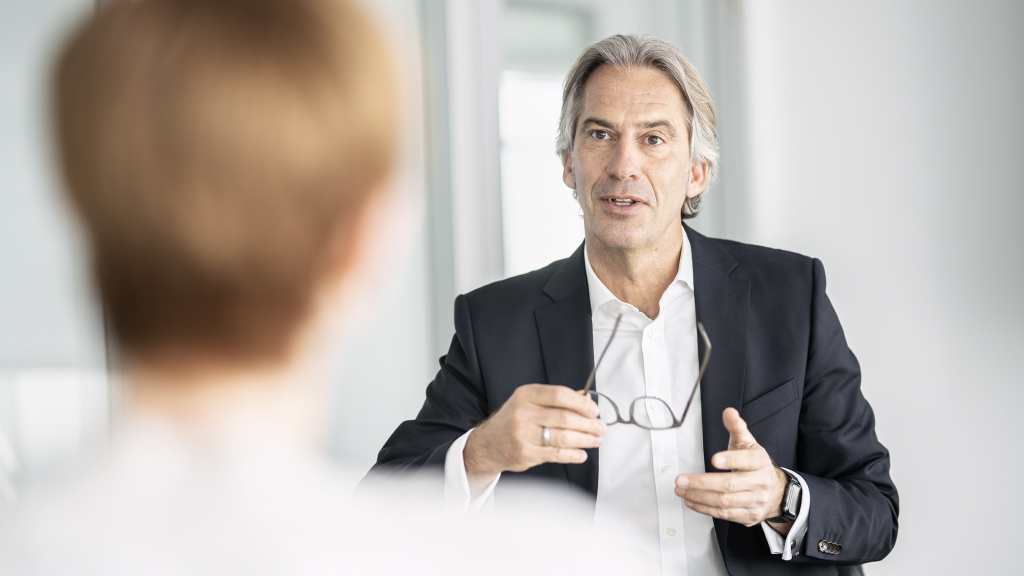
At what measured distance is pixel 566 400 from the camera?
1.25 meters

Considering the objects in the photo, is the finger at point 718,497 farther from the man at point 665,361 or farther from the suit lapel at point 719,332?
→ the suit lapel at point 719,332

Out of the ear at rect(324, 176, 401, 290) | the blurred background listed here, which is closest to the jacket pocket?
the blurred background

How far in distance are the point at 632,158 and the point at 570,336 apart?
19.0 inches

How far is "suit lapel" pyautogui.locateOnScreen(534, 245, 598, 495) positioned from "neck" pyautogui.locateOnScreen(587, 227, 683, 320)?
0.07 metres

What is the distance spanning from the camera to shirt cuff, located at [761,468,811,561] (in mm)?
1530

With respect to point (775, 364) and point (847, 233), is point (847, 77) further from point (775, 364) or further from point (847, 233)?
point (775, 364)

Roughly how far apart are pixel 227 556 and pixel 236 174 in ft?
0.96

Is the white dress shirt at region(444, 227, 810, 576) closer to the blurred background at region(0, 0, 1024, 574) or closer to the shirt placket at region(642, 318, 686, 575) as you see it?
the shirt placket at region(642, 318, 686, 575)

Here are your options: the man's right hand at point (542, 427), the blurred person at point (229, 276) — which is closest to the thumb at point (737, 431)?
the man's right hand at point (542, 427)

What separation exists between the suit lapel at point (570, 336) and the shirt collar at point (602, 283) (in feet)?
0.06

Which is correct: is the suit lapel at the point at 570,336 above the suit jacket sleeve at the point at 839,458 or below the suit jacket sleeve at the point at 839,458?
above

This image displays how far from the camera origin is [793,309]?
1829 millimetres

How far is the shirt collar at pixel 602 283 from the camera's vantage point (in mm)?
1921

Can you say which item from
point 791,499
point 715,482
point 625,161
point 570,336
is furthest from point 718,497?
point 625,161
